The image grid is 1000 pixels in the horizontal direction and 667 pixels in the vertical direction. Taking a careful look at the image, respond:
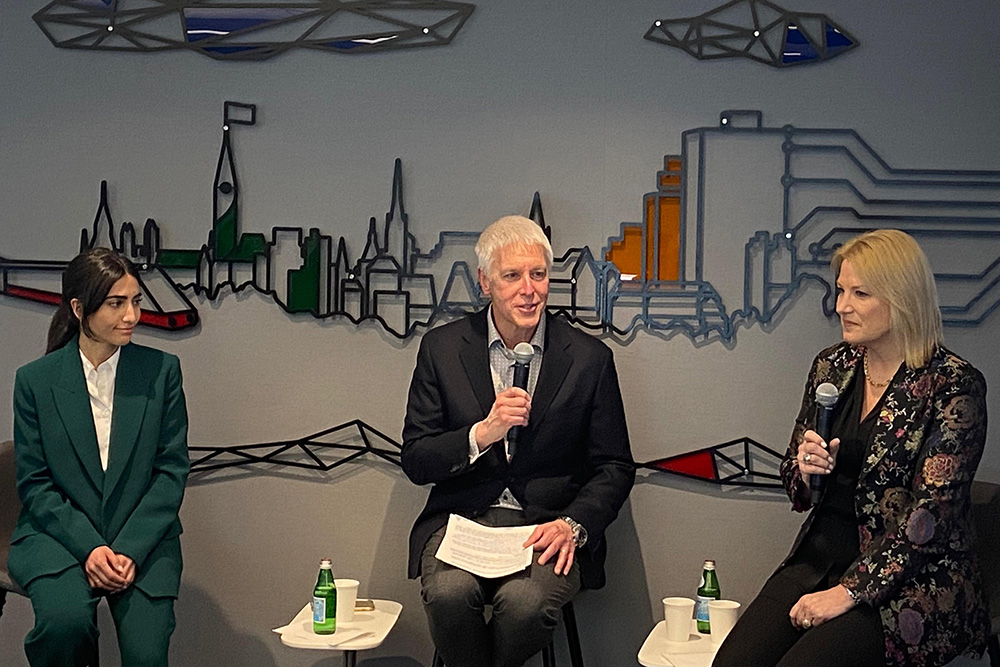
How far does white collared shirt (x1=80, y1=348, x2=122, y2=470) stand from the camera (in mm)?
3197

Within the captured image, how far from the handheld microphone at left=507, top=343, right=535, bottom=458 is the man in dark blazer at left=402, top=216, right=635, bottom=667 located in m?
0.03

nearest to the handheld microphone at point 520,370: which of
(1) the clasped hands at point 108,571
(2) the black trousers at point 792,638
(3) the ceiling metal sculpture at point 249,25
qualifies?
(2) the black trousers at point 792,638

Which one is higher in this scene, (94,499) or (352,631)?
(94,499)

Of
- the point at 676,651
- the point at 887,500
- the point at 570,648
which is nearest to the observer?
the point at 887,500

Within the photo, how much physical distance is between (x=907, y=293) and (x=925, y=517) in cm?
55

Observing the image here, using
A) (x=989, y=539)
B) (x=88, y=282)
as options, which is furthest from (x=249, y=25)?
(x=989, y=539)

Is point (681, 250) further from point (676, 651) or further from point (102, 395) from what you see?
point (102, 395)

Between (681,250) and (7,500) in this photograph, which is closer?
(7,500)

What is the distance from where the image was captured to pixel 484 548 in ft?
10.2

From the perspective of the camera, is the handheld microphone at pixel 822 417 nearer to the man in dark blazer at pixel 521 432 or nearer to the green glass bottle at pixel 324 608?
the man in dark blazer at pixel 521 432

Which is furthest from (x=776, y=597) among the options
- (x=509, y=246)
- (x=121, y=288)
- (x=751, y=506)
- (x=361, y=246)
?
(x=121, y=288)

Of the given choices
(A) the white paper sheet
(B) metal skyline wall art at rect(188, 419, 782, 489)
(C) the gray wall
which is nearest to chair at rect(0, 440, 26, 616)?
(C) the gray wall

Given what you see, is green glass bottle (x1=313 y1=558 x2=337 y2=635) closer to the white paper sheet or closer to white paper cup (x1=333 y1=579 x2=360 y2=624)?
white paper cup (x1=333 y1=579 x2=360 y2=624)

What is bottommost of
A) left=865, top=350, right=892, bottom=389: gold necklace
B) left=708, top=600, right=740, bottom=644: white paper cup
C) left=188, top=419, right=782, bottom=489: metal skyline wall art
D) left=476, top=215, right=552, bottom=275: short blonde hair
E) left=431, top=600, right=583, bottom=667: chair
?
left=431, top=600, right=583, bottom=667: chair
